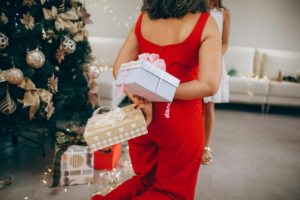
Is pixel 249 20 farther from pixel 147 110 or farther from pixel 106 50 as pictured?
pixel 147 110

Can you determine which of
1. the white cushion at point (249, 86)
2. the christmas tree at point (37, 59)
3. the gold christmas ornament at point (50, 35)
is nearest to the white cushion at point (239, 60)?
the white cushion at point (249, 86)

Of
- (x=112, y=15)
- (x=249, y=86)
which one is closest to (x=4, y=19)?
(x=112, y=15)

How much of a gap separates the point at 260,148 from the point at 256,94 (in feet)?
5.21

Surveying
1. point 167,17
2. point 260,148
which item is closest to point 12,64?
point 167,17

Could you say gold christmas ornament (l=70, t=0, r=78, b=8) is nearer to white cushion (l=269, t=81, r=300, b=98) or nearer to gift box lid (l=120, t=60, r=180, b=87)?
gift box lid (l=120, t=60, r=180, b=87)

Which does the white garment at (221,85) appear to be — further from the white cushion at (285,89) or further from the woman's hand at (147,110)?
the white cushion at (285,89)

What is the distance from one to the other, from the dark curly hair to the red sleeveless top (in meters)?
0.04

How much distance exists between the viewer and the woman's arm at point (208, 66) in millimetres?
785

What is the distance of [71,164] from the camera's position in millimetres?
1434

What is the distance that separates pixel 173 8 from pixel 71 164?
1135 mm

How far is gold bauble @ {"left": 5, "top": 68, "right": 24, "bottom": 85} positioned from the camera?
1.34 meters

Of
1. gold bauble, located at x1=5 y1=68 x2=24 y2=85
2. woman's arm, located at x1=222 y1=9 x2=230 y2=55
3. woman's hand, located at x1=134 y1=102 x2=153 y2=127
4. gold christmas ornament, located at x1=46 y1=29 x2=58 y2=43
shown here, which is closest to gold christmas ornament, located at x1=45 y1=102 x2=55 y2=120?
gold bauble, located at x1=5 y1=68 x2=24 y2=85

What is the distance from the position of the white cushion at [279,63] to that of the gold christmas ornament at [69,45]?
3649 millimetres

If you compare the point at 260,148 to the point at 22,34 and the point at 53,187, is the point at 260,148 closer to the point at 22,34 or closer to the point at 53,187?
the point at 53,187
